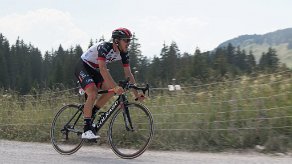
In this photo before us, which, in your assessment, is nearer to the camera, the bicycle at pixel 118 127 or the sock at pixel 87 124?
the bicycle at pixel 118 127

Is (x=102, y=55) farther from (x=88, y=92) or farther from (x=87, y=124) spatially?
(x=87, y=124)

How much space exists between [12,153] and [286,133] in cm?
494

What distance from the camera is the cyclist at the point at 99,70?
660 centimetres

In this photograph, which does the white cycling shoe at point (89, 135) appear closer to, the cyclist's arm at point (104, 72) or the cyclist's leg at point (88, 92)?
the cyclist's leg at point (88, 92)

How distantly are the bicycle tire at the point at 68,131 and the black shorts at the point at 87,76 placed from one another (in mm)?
697

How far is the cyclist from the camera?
660 cm

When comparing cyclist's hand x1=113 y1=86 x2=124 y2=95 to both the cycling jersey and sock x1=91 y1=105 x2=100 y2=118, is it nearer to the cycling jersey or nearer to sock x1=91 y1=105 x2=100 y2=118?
the cycling jersey

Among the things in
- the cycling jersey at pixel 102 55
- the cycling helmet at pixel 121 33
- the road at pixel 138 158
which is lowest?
the road at pixel 138 158

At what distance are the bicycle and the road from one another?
18 cm

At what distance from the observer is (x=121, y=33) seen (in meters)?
6.57

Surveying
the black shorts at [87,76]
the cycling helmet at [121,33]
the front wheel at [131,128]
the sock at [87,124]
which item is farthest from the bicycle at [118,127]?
the cycling helmet at [121,33]

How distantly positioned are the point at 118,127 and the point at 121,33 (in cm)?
170

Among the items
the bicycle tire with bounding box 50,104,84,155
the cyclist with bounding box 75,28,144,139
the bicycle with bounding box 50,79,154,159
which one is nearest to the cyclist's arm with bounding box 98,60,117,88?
the cyclist with bounding box 75,28,144,139

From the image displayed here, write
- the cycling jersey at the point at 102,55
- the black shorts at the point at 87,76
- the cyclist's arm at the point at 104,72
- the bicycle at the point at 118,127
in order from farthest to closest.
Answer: the black shorts at the point at 87,76 → the bicycle at the point at 118,127 → the cycling jersey at the point at 102,55 → the cyclist's arm at the point at 104,72
